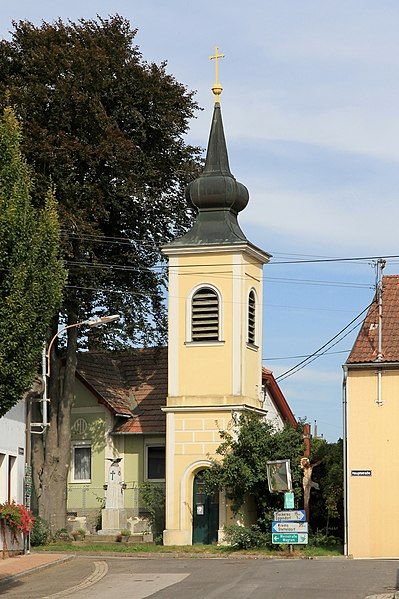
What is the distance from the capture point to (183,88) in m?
46.4

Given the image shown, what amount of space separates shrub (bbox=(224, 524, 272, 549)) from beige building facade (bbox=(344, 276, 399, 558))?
275cm

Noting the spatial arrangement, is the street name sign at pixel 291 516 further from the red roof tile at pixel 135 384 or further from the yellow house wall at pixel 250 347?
the red roof tile at pixel 135 384

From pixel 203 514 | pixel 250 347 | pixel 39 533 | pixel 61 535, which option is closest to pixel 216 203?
pixel 250 347

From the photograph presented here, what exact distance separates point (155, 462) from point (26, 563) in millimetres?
16848

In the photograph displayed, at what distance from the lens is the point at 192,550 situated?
40.5 m

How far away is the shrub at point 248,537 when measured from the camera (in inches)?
1582

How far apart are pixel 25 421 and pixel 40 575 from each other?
839cm

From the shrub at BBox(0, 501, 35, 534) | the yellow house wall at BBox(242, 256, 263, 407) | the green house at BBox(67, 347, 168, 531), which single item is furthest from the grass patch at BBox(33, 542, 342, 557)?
the green house at BBox(67, 347, 168, 531)

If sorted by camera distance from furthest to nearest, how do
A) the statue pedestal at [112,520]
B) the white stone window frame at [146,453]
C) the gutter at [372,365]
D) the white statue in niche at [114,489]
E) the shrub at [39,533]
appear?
the white stone window frame at [146,453] < the white statue in niche at [114,489] < the statue pedestal at [112,520] < the shrub at [39,533] < the gutter at [372,365]

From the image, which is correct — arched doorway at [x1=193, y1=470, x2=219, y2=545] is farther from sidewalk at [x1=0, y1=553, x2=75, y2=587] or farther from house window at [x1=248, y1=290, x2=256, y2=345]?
sidewalk at [x1=0, y1=553, x2=75, y2=587]

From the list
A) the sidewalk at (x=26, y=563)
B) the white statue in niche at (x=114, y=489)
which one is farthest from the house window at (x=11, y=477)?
the white statue in niche at (x=114, y=489)

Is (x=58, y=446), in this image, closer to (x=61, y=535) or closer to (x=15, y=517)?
(x=61, y=535)

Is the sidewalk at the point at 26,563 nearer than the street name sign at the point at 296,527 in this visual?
Yes

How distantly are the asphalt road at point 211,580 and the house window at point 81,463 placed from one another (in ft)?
48.3
